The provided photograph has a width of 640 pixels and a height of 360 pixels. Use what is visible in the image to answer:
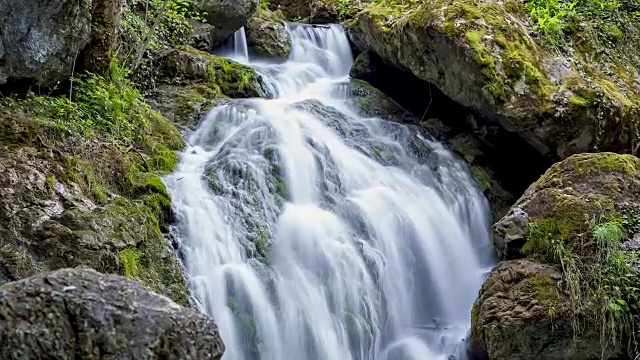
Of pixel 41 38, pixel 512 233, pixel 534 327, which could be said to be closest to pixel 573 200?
pixel 512 233

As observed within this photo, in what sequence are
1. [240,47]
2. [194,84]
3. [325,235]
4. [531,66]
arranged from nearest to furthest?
[325,235]
[531,66]
[194,84]
[240,47]

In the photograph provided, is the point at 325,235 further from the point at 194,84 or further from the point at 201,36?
the point at 201,36

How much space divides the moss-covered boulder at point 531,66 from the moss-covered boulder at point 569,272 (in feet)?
4.37

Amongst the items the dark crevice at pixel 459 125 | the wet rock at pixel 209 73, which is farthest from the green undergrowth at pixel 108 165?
the dark crevice at pixel 459 125

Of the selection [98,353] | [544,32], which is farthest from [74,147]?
[544,32]

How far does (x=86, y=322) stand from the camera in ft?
8.20

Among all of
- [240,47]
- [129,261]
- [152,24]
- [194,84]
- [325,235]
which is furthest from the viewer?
[240,47]

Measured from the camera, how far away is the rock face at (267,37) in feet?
37.7

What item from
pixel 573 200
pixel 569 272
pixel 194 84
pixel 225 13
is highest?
pixel 225 13

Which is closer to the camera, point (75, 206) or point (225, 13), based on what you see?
point (75, 206)

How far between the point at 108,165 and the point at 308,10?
9847 millimetres

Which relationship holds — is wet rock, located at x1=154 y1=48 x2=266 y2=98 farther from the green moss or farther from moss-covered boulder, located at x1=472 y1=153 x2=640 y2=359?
moss-covered boulder, located at x1=472 y1=153 x2=640 y2=359

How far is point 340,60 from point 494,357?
7.80 meters

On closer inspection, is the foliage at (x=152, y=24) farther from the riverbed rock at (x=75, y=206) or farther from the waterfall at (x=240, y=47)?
the riverbed rock at (x=75, y=206)
